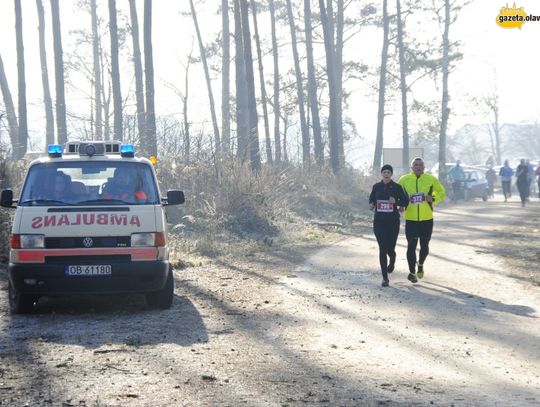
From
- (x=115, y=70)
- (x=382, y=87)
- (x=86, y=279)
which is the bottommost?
(x=86, y=279)

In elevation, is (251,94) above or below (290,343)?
above

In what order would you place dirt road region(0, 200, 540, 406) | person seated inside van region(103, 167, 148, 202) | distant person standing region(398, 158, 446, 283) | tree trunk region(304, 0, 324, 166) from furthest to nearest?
tree trunk region(304, 0, 324, 166), distant person standing region(398, 158, 446, 283), person seated inside van region(103, 167, 148, 202), dirt road region(0, 200, 540, 406)

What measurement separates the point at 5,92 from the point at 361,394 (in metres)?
42.4

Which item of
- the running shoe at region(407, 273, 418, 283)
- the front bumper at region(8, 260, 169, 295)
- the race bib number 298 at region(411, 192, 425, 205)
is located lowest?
the running shoe at region(407, 273, 418, 283)

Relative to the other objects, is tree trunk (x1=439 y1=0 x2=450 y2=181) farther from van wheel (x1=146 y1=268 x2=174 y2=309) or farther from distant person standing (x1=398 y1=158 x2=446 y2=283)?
van wheel (x1=146 y1=268 x2=174 y2=309)

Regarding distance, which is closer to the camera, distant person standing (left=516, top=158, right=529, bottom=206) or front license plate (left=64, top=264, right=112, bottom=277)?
front license plate (left=64, top=264, right=112, bottom=277)

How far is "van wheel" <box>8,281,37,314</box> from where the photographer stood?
10.5 metres

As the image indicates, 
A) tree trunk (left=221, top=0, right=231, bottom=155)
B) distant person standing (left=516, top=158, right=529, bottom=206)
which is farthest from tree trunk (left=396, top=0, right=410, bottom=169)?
distant person standing (left=516, top=158, right=529, bottom=206)

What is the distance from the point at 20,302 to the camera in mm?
10586

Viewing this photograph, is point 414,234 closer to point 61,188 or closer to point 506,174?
point 61,188

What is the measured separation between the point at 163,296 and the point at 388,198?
13.6 feet

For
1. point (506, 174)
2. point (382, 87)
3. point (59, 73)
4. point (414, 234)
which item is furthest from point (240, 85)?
point (414, 234)

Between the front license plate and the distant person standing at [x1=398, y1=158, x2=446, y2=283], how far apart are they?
5.05 metres

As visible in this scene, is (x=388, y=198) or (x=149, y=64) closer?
(x=388, y=198)
